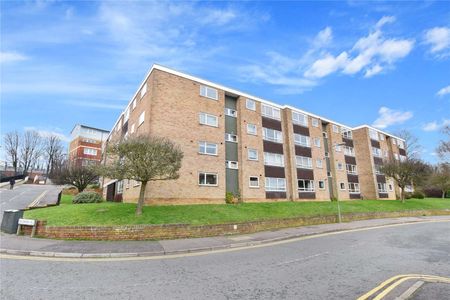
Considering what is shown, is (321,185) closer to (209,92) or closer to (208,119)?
(208,119)

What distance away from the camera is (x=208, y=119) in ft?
78.3

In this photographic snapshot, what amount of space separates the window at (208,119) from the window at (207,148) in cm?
188

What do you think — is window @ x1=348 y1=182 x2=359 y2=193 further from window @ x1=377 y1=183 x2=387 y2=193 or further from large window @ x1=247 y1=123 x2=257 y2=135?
large window @ x1=247 y1=123 x2=257 y2=135

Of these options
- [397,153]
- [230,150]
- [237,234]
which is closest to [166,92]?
[230,150]

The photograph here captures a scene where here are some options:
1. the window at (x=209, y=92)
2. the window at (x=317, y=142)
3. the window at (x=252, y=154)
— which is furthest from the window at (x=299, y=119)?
the window at (x=209, y=92)

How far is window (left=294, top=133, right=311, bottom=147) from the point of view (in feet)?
103

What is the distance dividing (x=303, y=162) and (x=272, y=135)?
5278mm

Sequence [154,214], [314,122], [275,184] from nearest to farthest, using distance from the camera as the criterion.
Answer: [154,214] < [275,184] < [314,122]

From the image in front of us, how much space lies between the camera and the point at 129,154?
14680mm

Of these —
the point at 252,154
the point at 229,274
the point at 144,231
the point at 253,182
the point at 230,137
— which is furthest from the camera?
the point at 252,154

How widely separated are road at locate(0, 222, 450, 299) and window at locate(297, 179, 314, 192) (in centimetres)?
1864

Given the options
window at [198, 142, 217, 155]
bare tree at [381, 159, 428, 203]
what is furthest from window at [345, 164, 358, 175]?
window at [198, 142, 217, 155]

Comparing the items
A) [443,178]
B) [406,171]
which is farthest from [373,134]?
[443,178]

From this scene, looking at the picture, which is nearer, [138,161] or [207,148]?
[138,161]
